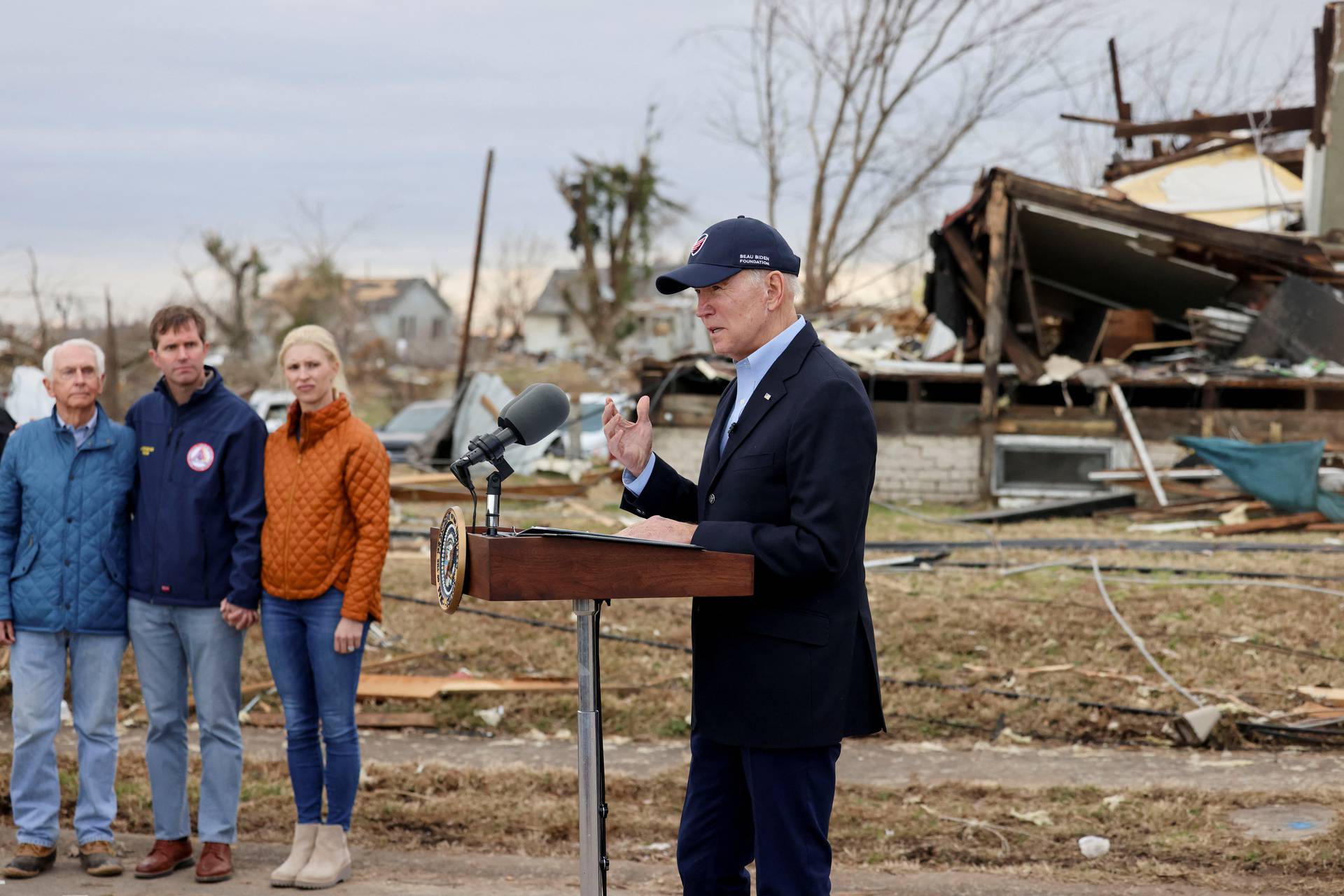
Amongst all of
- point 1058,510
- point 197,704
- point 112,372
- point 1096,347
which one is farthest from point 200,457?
point 112,372

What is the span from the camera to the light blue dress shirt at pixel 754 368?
3.11 meters

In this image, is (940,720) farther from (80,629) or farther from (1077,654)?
(80,629)

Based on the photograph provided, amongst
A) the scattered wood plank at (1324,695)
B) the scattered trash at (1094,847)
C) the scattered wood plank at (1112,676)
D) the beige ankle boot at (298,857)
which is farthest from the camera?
the scattered wood plank at (1112,676)

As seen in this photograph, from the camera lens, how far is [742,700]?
9.80ft

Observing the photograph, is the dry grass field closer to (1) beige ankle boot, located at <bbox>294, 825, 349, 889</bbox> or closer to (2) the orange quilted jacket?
(1) beige ankle boot, located at <bbox>294, 825, 349, 889</bbox>

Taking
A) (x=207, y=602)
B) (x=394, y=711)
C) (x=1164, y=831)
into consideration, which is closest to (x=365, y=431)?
(x=207, y=602)

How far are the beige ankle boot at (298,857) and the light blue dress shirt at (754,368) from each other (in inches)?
103

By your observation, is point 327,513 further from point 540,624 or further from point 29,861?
point 540,624

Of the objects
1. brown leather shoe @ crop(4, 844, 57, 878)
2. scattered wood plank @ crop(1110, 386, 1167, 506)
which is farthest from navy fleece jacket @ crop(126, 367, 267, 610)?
scattered wood plank @ crop(1110, 386, 1167, 506)

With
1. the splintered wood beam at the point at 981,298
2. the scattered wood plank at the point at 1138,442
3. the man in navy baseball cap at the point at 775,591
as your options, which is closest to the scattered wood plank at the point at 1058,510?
the scattered wood plank at the point at 1138,442

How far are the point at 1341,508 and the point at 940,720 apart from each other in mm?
8192

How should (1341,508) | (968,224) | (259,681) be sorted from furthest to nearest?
1. (968,224)
2. (1341,508)
3. (259,681)

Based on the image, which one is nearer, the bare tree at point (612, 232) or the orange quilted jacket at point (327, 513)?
the orange quilted jacket at point (327, 513)

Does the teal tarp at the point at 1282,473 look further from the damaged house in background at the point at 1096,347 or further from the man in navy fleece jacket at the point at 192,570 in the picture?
the man in navy fleece jacket at the point at 192,570
